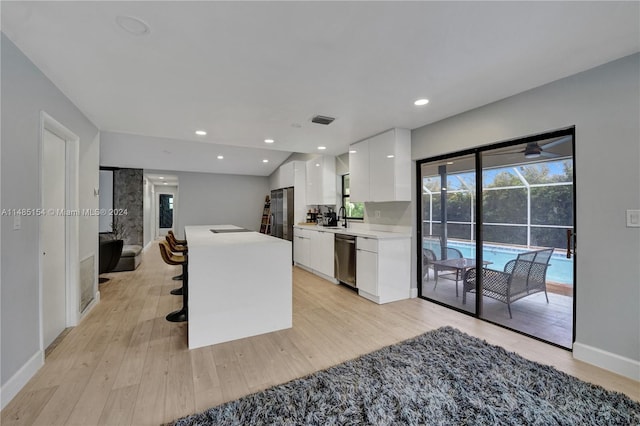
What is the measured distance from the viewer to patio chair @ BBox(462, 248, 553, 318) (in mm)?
2736

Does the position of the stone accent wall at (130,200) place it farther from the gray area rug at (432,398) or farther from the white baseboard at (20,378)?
the gray area rug at (432,398)

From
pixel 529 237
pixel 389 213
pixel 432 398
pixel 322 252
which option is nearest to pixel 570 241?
pixel 529 237

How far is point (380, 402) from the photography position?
1.77 metres

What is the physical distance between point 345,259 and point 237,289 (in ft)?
6.62

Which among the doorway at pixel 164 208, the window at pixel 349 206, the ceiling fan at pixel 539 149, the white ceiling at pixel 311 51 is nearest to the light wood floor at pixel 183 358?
the ceiling fan at pixel 539 149

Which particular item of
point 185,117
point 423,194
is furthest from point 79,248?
point 423,194

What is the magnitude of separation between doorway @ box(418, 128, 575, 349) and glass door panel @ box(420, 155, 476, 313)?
1cm

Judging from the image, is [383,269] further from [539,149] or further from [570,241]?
[539,149]

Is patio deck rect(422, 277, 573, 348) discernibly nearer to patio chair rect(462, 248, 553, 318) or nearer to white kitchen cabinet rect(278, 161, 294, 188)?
patio chair rect(462, 248, 553, 318)

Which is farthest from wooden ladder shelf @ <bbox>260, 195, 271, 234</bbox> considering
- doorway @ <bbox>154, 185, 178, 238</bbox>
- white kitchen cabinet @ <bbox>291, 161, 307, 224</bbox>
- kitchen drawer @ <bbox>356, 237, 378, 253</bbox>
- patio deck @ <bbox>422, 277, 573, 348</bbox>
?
patio deck @ <bbox>422, 277, 573, 348</bbox>

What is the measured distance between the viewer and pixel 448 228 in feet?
11.8

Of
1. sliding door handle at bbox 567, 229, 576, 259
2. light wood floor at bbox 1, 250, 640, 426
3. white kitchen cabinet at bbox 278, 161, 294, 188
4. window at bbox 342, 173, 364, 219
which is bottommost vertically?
light wood floor at bbox 1, 250, 640, 426

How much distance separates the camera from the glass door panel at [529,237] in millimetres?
2547

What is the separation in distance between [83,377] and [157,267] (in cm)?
428
